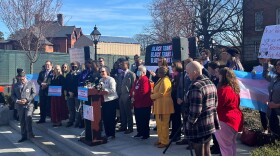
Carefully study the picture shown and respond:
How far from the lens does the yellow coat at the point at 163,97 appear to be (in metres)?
7.74

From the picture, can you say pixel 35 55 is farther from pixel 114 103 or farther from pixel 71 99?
pixel 114 103

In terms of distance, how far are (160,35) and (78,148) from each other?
21.6 metres

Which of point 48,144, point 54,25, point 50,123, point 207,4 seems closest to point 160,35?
point 207,4

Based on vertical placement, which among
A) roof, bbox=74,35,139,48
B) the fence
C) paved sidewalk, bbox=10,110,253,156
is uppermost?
roof, bbox=74,35,139,48

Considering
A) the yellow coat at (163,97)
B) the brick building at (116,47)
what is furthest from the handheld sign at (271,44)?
the brick building at (116,47)

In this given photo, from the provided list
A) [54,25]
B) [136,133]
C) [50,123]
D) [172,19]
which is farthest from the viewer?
[172,19]

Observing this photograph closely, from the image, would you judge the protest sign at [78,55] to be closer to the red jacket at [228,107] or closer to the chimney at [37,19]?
the chimney at [37,19]

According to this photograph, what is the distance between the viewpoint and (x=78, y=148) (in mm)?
8562

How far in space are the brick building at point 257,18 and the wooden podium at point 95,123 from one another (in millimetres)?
25782

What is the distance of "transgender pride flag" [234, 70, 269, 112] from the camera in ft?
25.6

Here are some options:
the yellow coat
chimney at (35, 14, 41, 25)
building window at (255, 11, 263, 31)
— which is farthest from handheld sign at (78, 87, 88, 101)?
building window at (255, 11, 263, 31)

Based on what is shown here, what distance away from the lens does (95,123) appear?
852cm

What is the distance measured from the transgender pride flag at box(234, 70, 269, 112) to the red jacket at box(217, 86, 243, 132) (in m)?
2.35

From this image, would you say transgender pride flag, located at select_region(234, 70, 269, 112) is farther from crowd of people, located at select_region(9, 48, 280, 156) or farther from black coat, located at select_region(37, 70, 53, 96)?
black coat, located at select_region(37, 70, 53, 96)
